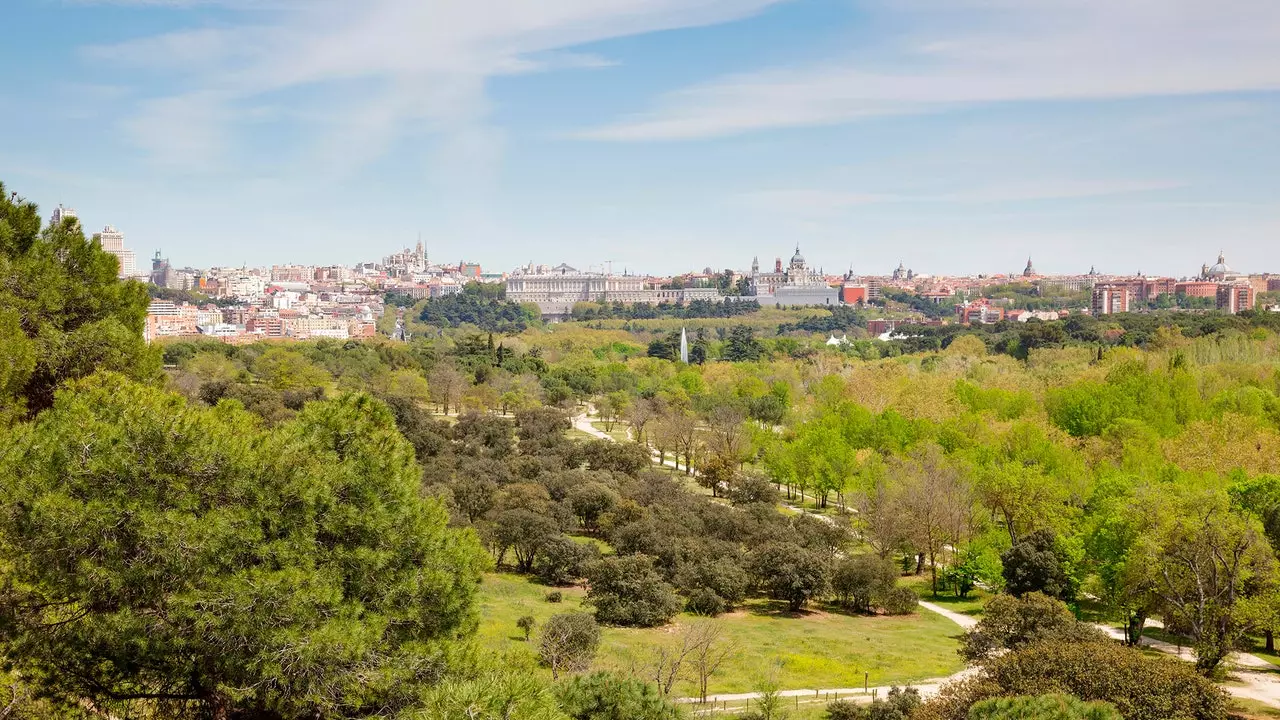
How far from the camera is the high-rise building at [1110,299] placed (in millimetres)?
138250

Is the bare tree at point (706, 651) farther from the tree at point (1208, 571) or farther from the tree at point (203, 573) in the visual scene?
the tree at point (203, 573)

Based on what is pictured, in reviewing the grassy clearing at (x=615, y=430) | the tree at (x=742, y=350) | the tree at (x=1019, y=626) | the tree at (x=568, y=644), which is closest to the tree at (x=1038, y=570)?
the tree at (x=1019, y=626)

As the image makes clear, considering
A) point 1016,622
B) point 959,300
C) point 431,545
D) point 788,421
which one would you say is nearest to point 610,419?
point 788,421

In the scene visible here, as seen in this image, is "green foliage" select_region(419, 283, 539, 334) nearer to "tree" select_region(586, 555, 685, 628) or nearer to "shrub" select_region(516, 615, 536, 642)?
"tree" select_region(586, 555, 685, 628)

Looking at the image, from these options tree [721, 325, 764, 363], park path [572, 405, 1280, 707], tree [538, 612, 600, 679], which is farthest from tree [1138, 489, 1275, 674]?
tree [721, 325, 764, 363]

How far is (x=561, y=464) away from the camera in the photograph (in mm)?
38719

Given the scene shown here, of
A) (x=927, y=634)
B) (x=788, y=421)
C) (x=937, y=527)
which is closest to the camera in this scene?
(x=927, y=634)

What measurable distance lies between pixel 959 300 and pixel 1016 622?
532 feet

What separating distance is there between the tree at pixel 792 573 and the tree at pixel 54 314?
15524 millimetres

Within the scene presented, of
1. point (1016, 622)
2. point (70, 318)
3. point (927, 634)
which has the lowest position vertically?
point (927, 634)

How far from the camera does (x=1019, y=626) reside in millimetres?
18625

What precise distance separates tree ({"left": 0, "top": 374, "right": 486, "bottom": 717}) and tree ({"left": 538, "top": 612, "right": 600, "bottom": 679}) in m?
8.02

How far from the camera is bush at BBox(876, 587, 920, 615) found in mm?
25922

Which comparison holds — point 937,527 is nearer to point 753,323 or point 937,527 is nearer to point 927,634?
point 927,634
